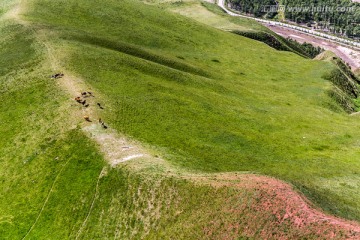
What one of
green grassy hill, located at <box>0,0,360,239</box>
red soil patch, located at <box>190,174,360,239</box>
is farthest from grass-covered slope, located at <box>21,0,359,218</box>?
red soil patch, located at <box>190,174,360,239</box>

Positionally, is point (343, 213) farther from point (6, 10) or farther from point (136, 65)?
point (6, 10)

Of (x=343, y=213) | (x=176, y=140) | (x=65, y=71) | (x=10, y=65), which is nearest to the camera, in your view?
(x=343, y=213)

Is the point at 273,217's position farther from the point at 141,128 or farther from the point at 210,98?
the point at 210,98

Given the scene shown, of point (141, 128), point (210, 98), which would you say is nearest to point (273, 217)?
point (141, 128)

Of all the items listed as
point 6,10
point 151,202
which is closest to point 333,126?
point 151,202

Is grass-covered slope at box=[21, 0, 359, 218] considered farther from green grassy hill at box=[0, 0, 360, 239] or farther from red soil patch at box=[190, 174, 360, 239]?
red soil patch at box=[190, 174, 360, 239]

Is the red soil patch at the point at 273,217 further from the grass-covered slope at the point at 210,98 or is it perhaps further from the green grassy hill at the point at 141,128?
the grass-covered slope at the point at 210,98
